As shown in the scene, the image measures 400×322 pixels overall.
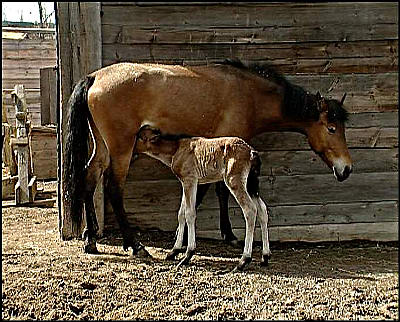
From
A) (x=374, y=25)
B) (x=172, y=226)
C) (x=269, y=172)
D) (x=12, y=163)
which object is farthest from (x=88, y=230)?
(x=12, y=163)

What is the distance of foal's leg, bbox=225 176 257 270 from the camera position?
471cm

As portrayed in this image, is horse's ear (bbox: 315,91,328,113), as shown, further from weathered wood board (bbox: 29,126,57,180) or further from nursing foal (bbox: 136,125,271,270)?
weathered wood board (bbox: 29,126,57,180)

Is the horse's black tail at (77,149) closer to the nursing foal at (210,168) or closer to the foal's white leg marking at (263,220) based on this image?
the nursing foal at (210,168)

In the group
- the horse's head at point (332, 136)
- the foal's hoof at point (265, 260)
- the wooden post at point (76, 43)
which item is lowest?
the foal's hoof at point (265, 260)

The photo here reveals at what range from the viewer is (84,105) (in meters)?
5.19

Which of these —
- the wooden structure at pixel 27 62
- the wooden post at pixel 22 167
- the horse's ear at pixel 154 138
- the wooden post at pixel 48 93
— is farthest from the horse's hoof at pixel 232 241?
the wooden structure at pixel 27 62

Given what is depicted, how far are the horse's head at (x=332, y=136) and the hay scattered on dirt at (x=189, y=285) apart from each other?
0.86m

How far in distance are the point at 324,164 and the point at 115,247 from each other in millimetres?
2241

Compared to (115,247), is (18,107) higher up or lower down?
higher up

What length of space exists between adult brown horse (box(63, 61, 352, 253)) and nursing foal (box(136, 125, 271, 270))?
22 cm

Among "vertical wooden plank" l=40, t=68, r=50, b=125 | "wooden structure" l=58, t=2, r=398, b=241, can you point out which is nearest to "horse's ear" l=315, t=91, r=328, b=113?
"wooden structure" l=58, t=2, r=398, b=241

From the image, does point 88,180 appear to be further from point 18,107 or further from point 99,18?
point 18,107

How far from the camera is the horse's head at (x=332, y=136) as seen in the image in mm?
5527

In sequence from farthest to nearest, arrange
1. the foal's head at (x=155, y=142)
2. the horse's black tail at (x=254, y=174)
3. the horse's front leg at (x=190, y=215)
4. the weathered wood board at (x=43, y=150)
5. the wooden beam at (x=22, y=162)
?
1. the weathered wood board at (x=43, y=150)
2. the wooden beam at (x=22, y=162)
3. the foal's head at (x=155, y=142)
4. the horse's front leg at (x=190, y=215)
5. the horse's black tail at (x=254, y=174)
